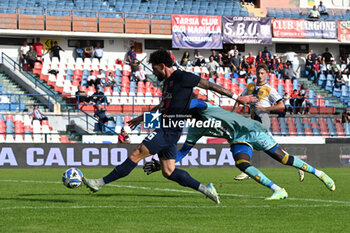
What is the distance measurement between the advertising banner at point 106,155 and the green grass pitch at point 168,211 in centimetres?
1070

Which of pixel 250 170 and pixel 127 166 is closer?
pixel 127 166

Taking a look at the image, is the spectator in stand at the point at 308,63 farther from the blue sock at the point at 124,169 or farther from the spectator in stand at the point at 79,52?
the blue sock at the point at 124,169

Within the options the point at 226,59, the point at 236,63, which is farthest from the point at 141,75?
the point at 226,59

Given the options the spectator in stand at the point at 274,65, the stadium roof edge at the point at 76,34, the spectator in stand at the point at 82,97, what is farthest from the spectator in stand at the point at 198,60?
the spectator in stand at the point at 82,97

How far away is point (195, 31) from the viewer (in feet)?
123

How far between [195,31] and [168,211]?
29690mm

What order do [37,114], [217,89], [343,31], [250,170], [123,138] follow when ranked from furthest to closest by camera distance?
[343,31], [37,114], [123,138], [250,170], [217,89]

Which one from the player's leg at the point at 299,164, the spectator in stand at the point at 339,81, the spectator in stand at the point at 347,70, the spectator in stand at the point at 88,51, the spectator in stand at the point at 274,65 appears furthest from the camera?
the spectator in stand at the point at 347,70

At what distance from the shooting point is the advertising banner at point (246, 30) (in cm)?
3825

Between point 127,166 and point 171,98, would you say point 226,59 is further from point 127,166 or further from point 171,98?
point 171,98

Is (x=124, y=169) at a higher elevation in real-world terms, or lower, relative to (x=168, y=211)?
higher

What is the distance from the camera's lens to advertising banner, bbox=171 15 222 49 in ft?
123

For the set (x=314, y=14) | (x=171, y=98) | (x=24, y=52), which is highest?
(x=314, y=14)

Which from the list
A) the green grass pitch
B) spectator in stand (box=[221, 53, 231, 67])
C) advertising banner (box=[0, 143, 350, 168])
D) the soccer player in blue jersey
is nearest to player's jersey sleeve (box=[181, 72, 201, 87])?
the soccer player in blue jersey
